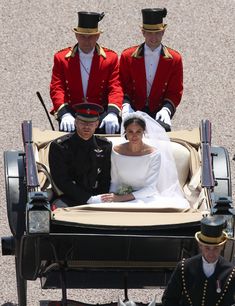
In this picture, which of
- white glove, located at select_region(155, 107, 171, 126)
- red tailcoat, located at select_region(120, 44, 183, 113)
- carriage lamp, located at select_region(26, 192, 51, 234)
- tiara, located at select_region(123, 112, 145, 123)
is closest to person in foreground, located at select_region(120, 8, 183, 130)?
red tailcoat, located at select_region(120, 44, 183, 113)

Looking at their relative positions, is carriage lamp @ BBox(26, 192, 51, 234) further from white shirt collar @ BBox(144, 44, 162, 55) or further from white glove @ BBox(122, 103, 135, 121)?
white shirt collar @ BBox(144, 44, 162, 55)

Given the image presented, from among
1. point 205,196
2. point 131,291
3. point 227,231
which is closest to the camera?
point 227,231

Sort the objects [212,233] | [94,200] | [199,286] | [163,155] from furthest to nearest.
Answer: [163,155], [94,200], [199,286], [212,233]

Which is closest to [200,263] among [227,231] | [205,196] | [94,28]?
[227,231]

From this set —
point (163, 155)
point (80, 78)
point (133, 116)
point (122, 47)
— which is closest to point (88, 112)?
point (133, 116)

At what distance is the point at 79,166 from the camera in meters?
11.4

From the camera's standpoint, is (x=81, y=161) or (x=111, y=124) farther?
(x=111, y=124)

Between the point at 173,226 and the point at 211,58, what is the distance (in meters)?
6.12

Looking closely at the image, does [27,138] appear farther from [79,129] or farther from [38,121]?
[38,121]

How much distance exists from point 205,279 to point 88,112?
224 centimetres

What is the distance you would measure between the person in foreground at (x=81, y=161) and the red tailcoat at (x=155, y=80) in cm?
130

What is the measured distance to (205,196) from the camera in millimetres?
11039

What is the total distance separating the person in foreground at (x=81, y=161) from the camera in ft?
37.1

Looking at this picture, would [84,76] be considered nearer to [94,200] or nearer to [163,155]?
[163,155]
